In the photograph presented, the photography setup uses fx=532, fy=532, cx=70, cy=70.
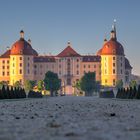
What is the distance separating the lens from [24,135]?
784cm

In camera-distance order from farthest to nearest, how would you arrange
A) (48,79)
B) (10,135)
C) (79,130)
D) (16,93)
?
(48,79)
(16,93)
(79,130)
(10,135)

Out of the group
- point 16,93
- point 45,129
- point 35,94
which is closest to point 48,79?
point 35,94

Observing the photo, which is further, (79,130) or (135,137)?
(79,130)

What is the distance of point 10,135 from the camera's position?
7.84 metres

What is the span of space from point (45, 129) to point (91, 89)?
19116 cm

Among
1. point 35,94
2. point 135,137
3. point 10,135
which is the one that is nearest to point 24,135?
point 10,135

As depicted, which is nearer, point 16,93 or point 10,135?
point 10,135

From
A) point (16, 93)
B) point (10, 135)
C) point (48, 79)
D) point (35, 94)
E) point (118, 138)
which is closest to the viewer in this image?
point (118, 138)

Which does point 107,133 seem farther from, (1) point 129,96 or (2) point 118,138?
(1) point 129,96

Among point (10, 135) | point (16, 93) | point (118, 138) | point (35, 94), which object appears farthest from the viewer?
point (35, 94)

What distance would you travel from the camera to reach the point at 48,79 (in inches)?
7539

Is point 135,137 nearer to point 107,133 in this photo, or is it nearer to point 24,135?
point 107,133

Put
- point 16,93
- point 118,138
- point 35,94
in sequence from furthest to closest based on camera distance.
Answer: point 35,94
point 16,93
point 118,138

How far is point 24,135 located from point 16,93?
53810 mm
